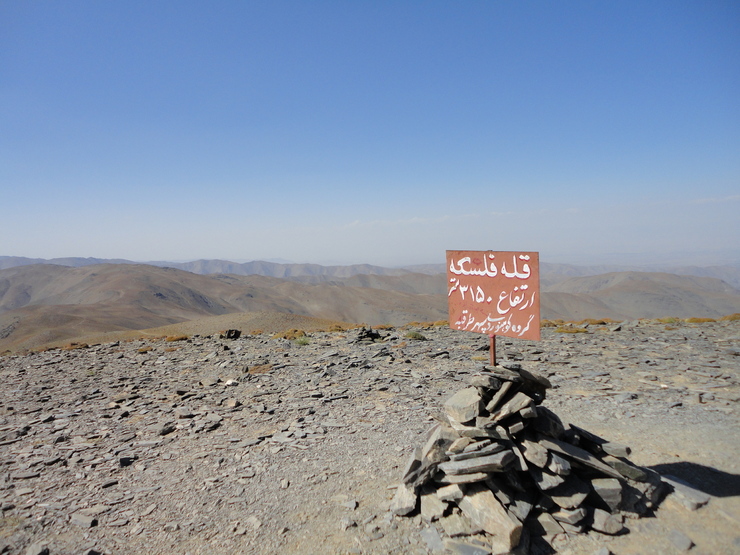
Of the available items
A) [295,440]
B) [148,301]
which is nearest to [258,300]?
[148,301]

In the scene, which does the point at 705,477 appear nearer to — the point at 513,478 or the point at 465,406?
the point at 513,478

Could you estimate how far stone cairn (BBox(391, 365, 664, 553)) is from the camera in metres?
4.84

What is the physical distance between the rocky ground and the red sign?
2765mm

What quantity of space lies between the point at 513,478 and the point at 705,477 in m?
3.46

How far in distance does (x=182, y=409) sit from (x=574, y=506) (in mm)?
9368

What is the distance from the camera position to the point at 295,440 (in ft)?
26.5

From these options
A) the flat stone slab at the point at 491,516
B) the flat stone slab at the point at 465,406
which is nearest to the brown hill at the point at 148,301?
the flat stone slab at the point at 465,406

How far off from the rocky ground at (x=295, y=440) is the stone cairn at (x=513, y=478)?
0.24 m

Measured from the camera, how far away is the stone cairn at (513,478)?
484 cm

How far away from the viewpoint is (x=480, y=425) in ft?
17.8

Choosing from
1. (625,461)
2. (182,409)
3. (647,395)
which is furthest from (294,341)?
(625,461)

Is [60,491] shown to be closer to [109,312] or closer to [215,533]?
[215,533]

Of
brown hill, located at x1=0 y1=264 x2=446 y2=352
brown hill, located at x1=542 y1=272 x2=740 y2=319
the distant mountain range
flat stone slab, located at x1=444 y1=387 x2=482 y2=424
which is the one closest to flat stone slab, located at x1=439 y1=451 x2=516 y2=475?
flat stone slab, located at x1=444 y1=387 x2=482 y2=424

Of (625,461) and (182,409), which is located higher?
(625,461)
